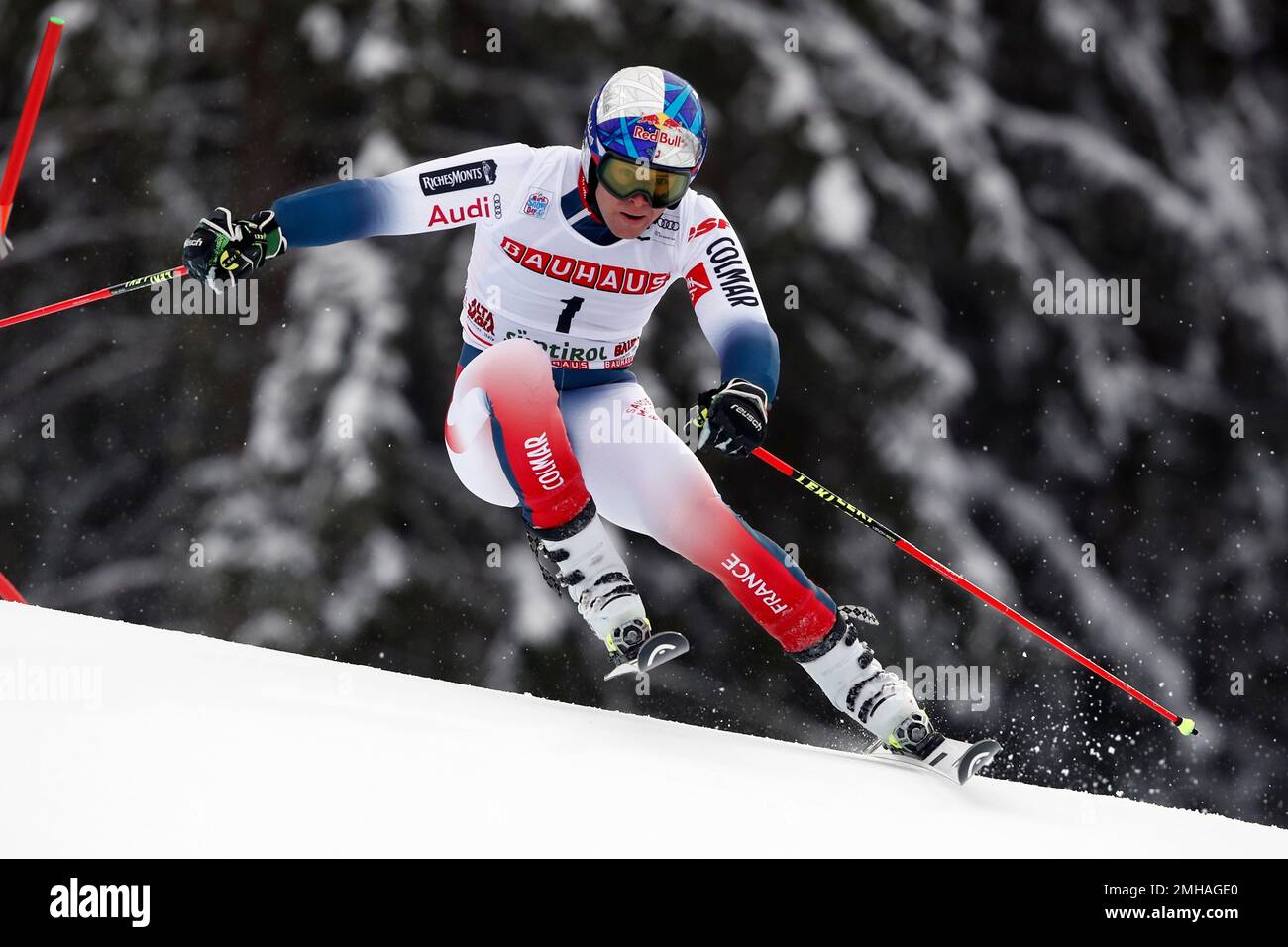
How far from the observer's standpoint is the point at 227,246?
164 inches

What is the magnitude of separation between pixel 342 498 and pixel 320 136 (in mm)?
3069

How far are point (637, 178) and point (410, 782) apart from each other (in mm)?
1832

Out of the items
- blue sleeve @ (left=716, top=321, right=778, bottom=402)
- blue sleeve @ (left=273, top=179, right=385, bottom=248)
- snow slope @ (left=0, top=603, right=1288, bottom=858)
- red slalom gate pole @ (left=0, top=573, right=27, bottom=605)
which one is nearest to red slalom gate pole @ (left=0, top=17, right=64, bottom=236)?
blue sleeve @ (left=273, top=179, right=385, bottom=248)

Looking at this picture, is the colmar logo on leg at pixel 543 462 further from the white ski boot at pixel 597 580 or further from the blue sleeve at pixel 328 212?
the blue sleeve at pixel 328 212

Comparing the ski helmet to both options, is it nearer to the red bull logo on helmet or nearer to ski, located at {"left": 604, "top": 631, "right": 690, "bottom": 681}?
the red bull logo on helmet

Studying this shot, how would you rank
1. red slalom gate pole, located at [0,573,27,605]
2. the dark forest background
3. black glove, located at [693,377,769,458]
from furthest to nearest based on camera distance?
the dark forest background
red slalom gate pole, located at [0,573,27,605]
black glove, located at [693,377,769,458]

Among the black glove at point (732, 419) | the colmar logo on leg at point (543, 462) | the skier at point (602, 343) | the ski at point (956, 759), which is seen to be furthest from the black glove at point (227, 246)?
the ski at point (956, 759)

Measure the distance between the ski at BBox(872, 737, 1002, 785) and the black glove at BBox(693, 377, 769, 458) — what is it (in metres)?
1.08

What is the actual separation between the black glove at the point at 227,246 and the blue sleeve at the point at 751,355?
4.40ft

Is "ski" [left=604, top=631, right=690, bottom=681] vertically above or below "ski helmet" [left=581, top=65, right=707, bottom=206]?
below

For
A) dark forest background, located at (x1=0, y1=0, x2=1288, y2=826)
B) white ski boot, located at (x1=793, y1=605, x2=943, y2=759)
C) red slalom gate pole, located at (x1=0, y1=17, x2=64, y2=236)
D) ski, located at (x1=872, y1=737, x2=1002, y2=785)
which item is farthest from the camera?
dark forest background, located at (x1=0, y1=0, x2=1288, y2=826)

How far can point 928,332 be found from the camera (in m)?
11.2

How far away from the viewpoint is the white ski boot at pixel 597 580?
13.9 feet

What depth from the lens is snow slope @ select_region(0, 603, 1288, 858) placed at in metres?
2.98
